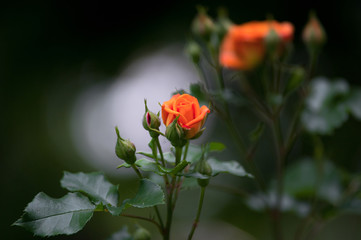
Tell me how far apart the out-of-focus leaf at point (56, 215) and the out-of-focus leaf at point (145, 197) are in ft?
0.14

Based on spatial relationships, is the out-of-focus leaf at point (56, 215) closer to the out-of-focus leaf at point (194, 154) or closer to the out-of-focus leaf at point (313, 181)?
the out-of-focus leaf at point (194, 154)

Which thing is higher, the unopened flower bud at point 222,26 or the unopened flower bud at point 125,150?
the unopened flower bud at point 222,26

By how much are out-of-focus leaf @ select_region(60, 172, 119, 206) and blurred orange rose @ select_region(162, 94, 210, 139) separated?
142 mm

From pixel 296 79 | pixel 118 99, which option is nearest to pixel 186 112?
pixel 296 79

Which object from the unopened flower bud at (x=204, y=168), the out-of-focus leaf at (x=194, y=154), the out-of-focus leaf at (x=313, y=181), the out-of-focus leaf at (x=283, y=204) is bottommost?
the out-of-focus leaf at (x=313, y=181)

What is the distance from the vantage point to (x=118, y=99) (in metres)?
3.22

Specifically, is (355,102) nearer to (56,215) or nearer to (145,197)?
(145,197)

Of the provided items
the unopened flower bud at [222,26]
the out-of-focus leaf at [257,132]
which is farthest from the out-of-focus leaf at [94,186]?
the unopened flower bud at [222,26]

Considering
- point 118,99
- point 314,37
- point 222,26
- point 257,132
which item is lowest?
point 118,99

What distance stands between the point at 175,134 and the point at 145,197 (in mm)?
107

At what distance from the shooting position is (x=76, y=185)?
27.0 inches

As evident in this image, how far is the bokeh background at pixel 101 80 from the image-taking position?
2619 millimetres

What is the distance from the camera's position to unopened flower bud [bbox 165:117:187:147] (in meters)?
0.64

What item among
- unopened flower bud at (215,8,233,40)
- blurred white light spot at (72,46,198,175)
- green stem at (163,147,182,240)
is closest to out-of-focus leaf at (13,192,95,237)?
green stem at (163,147,182,240)
